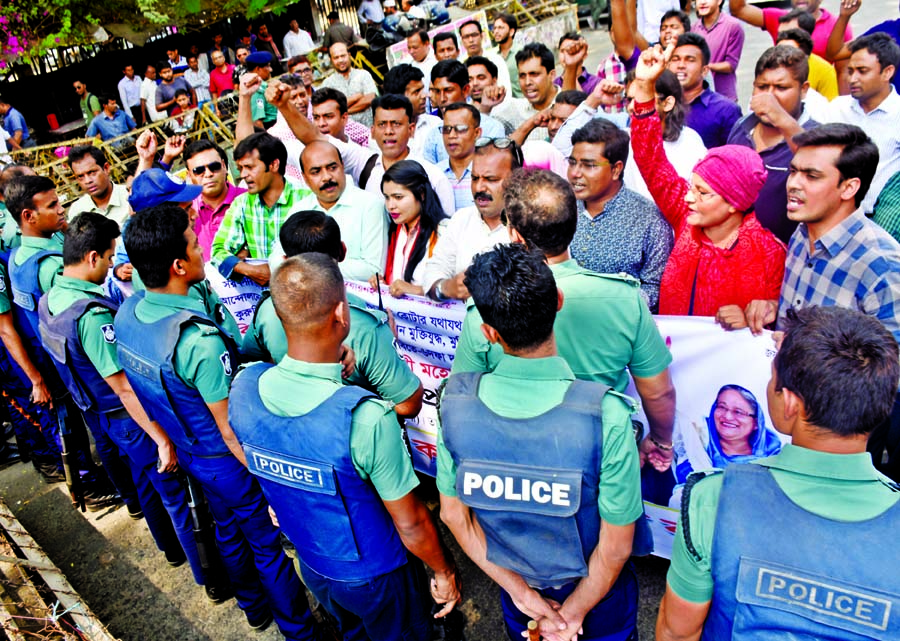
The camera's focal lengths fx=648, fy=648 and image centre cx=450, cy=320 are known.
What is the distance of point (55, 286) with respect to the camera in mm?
3678

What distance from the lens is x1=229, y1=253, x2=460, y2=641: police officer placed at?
222cm

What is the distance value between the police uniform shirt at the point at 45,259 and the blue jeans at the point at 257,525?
68.5 inches

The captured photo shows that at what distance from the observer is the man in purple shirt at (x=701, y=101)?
5.03 m

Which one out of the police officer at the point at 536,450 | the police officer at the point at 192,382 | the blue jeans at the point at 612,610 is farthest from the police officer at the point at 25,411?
the blue jeans at the point at 612,610

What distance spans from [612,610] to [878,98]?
161 inches

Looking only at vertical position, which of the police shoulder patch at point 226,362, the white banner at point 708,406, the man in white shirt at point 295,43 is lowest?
the white banner at point 708,406

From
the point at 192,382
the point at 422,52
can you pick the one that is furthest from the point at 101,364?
the point at 422,52

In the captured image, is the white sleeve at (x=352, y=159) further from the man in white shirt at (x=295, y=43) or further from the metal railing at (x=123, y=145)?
the man in white shirt at (x=295, y=43)

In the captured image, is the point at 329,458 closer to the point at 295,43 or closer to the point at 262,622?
the point at 262,622

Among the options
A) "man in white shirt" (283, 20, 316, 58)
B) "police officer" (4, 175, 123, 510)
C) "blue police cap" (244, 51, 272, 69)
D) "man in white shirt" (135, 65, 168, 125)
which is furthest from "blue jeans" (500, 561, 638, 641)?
"man in white shirt" (283, 20, 316, 58)

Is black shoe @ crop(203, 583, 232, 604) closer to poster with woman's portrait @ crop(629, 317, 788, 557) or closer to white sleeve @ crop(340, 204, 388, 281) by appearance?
white sleeve @ crop(340, 204, 388, 281)

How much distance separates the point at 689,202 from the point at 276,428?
2100 mm

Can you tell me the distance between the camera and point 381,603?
2557 mm

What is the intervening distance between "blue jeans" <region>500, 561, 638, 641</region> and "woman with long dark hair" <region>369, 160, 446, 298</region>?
80.7 inches
